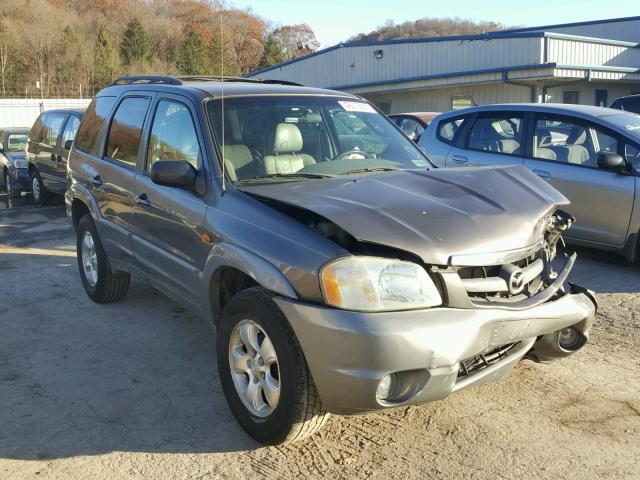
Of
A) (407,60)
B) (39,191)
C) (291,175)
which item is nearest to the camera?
(291,175)

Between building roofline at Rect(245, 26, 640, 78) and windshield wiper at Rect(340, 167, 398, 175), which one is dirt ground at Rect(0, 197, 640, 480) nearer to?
windshield wiper at Rect(340, 167, 398, 175)

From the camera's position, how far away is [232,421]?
3639 mm

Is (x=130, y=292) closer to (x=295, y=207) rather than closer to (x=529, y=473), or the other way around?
(x=295, y=207)

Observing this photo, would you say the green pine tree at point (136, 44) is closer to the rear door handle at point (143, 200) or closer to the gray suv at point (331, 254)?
the rear door handle at point (143, 200)

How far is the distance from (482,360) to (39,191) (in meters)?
11.0

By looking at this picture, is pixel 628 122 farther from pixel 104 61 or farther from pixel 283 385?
pixel 104 61

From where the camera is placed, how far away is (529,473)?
120 inches

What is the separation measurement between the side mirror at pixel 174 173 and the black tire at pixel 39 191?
927 centimetres

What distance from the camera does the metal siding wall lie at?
76.0 feet

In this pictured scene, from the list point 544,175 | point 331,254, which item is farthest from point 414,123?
point 331,254

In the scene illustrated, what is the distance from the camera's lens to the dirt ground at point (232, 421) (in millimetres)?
3154

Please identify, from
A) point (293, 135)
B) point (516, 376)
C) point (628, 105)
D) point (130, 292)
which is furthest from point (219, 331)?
point (628, 105)

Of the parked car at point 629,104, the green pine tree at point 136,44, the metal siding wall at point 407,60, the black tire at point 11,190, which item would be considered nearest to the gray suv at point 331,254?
the black tire at point 11,190

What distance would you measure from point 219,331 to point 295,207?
2.67 ft
